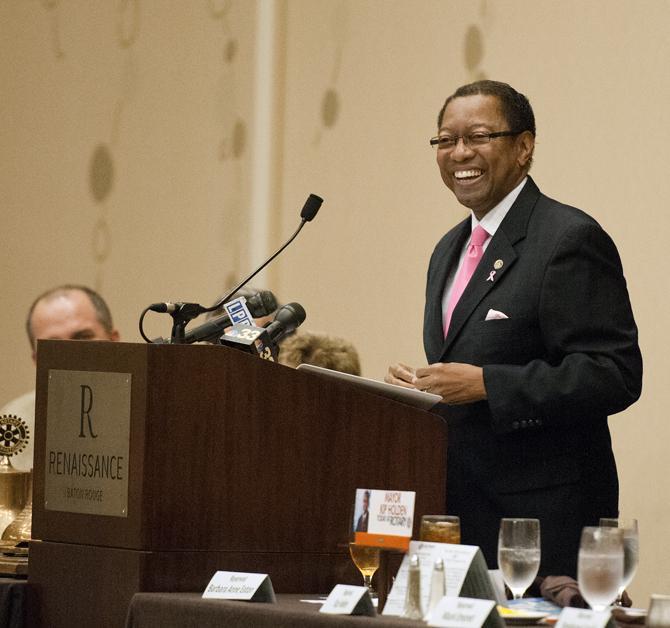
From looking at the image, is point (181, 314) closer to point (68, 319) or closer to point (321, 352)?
point (321, 352)

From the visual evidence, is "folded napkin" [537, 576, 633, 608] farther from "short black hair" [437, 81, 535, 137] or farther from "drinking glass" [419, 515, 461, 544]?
"short black hair" [437, 81, 535, 137]

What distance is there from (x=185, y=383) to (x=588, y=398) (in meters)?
0.78

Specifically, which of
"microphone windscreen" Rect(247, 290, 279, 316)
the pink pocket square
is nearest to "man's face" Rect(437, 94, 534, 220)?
the pink pocket square

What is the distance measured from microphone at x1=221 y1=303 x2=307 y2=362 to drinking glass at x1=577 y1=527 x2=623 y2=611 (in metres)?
0.71

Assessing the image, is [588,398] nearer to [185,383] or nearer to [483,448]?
[483,448]

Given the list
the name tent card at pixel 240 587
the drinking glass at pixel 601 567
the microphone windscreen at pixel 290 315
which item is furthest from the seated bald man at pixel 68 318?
the drinking glass at pixel 601 567

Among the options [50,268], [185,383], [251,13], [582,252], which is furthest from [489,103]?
[50,268]

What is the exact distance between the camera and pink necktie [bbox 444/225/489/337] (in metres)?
2.82

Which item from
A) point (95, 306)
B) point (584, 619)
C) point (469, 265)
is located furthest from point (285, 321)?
point (95, 306)

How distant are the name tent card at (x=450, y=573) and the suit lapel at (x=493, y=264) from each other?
95 centimetres

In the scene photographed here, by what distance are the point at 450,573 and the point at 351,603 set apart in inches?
5.3

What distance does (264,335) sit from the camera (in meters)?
2.27

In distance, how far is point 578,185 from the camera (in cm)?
410

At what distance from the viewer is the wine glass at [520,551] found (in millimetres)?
1888
